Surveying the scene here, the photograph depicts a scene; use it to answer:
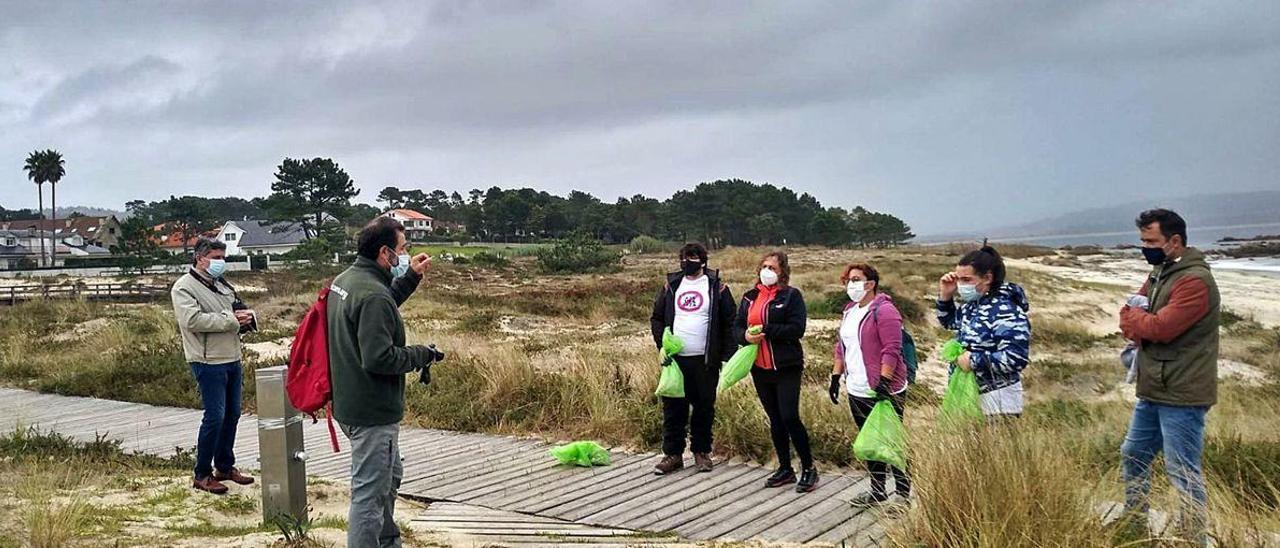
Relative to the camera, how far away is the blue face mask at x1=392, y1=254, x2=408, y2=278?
3995 mm

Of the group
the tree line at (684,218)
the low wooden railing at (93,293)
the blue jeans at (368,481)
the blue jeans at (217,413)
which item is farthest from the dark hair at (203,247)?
the tree line at (684,218)

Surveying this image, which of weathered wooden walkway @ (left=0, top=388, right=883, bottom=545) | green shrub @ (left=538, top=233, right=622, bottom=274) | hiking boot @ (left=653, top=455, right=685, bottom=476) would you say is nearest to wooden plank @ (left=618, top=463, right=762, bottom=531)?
weathered wooden walkway @ (left=0, top=388, right=883, bottom=545)

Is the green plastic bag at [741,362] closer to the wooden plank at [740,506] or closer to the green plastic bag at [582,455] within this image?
the wooden plank at [740,506]

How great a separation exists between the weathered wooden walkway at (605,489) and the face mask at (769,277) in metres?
1.29

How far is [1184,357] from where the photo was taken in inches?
151

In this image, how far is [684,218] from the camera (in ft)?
282

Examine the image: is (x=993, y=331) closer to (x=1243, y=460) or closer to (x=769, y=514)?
(x=769, y=514)

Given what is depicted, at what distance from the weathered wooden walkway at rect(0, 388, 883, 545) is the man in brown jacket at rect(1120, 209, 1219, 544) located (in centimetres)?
139

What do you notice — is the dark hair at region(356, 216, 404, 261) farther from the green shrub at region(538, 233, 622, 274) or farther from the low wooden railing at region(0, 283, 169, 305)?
the green shrub at region(538, 233, 622, 274)

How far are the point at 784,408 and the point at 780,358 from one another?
312 mm

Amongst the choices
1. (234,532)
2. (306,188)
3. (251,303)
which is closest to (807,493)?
(234,532)

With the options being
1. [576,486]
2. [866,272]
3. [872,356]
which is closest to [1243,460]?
[872,356]

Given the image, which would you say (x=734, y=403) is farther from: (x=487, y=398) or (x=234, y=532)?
(x=234, y=532)

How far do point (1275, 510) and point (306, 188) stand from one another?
219ft
